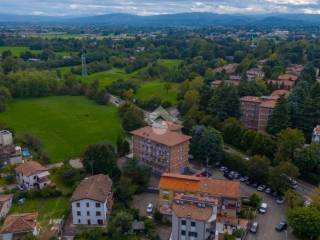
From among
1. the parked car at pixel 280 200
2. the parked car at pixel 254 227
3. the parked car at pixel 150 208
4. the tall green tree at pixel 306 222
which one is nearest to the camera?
the tall green tree at pixel 306 222

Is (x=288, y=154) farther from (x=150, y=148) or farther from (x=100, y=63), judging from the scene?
(x=100, y=63)

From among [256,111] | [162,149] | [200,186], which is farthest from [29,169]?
[256,111]

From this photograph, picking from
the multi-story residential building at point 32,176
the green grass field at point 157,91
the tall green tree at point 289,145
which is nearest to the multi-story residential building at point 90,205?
the multi-story residential building at point 32,176

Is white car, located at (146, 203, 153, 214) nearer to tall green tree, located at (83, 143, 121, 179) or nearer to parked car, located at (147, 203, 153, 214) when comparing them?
parked car, located at (147, 203, 153, 214)

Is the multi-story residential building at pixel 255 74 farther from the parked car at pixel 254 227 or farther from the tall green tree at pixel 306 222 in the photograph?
the tall green tree at pixel 306 222

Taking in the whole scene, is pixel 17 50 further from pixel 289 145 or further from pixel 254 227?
pixel 254 227

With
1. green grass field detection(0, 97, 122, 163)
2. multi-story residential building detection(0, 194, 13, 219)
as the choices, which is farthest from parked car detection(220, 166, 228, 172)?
multi-story residential building detection(0, 194, 13, 219)
